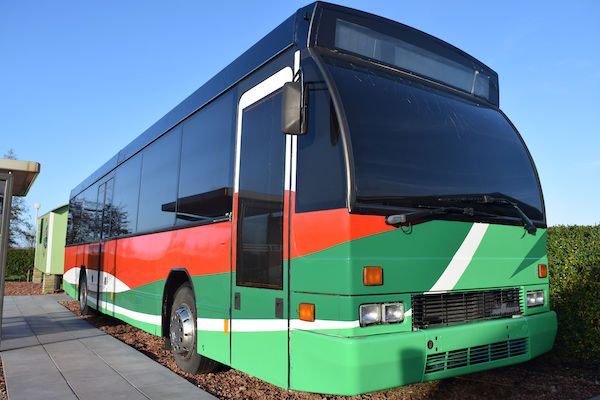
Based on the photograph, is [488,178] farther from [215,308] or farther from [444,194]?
[215,308]

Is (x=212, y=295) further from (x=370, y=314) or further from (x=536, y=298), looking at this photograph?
(x=536, y=298)

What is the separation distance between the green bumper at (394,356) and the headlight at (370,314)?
11cm

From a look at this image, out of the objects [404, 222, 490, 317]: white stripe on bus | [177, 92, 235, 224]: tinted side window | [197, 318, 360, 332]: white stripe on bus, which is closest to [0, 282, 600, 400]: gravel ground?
[197, 318, 360, 332]: white stripe on bus

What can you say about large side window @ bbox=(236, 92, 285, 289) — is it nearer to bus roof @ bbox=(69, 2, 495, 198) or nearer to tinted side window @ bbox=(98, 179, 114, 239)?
bus roof @ bbox=(69, 2, 495, 198)

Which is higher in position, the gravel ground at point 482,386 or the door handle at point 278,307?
the door handle at point 278,307

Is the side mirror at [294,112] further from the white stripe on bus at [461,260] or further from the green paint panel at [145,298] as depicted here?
the green paint panel at [145,298]

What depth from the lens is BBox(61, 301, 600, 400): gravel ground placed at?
4.73 metres

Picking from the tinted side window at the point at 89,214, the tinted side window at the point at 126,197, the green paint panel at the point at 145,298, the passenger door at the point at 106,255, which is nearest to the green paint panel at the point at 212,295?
the green paint panel at the point at 145,298

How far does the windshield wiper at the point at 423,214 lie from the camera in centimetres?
337

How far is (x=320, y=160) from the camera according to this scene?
347 cm

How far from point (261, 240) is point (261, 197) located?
38 cm

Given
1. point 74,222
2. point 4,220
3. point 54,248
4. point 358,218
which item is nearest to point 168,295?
point 4,220

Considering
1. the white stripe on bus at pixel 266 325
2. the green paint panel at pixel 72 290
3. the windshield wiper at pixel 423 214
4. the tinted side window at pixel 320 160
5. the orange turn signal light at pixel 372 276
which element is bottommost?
the green paint panel at pixel 72 290

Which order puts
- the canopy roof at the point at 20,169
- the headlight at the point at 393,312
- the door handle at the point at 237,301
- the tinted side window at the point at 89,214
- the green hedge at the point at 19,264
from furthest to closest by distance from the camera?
the green hedge at the point at 19,264, the tinted side window at the point at 89,214, the canopy roof at the point at 20,169, the door handle at the point at 237,301, the headlight at the point at 393,312
